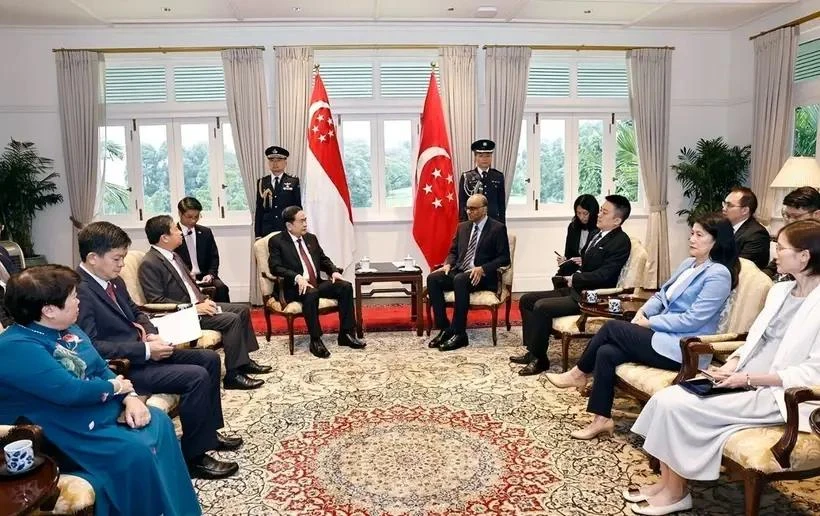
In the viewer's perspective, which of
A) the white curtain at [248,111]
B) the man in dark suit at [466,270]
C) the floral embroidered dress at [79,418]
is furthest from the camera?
the white curtain at [248,111]

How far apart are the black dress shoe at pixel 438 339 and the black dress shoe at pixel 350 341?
62cm

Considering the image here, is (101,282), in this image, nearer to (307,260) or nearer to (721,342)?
(307,260)

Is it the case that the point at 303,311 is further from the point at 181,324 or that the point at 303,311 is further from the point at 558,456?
the point at 558,456

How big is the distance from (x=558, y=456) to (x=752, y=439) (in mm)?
1154

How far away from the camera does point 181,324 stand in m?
3.81

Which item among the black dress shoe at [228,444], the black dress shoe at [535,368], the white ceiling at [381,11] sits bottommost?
the black dress shoe at [228,444]

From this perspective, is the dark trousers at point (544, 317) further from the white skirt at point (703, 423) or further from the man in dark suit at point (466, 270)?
the white skirt at point (703, 423)

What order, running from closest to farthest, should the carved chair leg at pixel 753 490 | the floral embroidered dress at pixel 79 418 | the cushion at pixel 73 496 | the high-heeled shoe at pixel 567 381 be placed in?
the cushion at pixel 73 496 < the floral embroidered dress at pixel 79 418 < the carved chair leg at pixel 753 490 < the high-heeled shoe at pixel 567 381

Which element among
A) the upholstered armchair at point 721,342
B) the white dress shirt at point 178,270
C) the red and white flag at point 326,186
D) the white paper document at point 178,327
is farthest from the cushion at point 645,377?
the red and white flag at point 326,186

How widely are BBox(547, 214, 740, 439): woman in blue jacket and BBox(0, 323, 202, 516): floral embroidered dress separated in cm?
240

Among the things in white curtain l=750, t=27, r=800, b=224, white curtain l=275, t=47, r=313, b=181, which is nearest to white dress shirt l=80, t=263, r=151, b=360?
white curtain l=275, t=47, r=313, b=181

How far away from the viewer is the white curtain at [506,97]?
7832 mm

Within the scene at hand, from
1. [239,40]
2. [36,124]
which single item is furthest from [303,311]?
[36,124]

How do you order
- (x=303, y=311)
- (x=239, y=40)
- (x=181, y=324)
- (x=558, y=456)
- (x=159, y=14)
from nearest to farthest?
(x=558, y=456), (x=181, y=324), (x=303, y=311), (x=159, y=14), (x=239, y=40)
